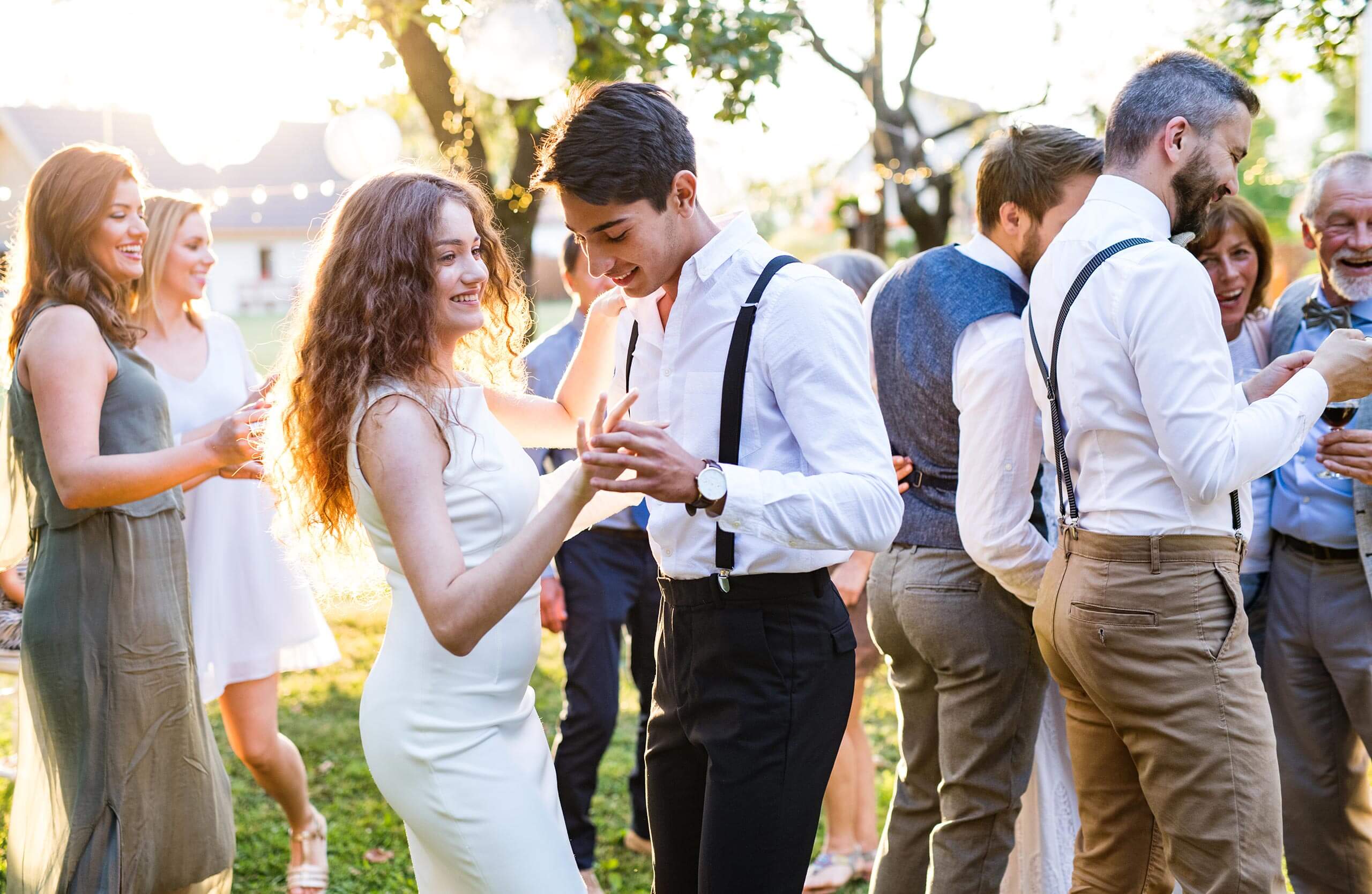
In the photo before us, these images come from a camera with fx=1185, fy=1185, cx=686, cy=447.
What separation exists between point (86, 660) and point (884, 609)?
215 cm

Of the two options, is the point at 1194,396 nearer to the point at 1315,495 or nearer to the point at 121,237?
the point at 1315,495

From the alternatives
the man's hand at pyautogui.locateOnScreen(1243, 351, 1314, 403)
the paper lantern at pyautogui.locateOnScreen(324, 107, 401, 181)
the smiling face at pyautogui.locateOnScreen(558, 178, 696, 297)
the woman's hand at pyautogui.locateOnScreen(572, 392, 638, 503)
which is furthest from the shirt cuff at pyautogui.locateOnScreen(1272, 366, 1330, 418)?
the paper lantern at pyautogui.locateOnScreen(324, 107, 401, 181)

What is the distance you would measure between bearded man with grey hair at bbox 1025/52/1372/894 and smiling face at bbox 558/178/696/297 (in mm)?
855

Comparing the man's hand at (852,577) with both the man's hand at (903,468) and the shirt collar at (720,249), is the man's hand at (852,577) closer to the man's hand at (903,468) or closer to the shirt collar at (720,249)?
the man's hand at (903,468)

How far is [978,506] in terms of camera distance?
2.91 m

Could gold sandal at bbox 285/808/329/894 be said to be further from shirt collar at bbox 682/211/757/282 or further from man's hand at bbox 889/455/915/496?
shirt collar at bbox 682/211/757/282

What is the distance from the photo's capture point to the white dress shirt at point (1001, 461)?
9.36ft

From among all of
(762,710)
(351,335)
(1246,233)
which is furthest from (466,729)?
(1246,233)

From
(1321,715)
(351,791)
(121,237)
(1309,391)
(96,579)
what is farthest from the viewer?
(351,791)

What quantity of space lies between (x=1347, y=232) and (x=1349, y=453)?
0.79 m

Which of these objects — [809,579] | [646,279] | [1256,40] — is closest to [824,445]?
[809,579]

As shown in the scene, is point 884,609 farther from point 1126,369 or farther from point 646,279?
point 646,279

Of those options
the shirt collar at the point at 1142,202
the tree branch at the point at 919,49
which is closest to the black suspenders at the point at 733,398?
the shirt collar at the point at 1142,202

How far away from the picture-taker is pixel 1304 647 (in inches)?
140
